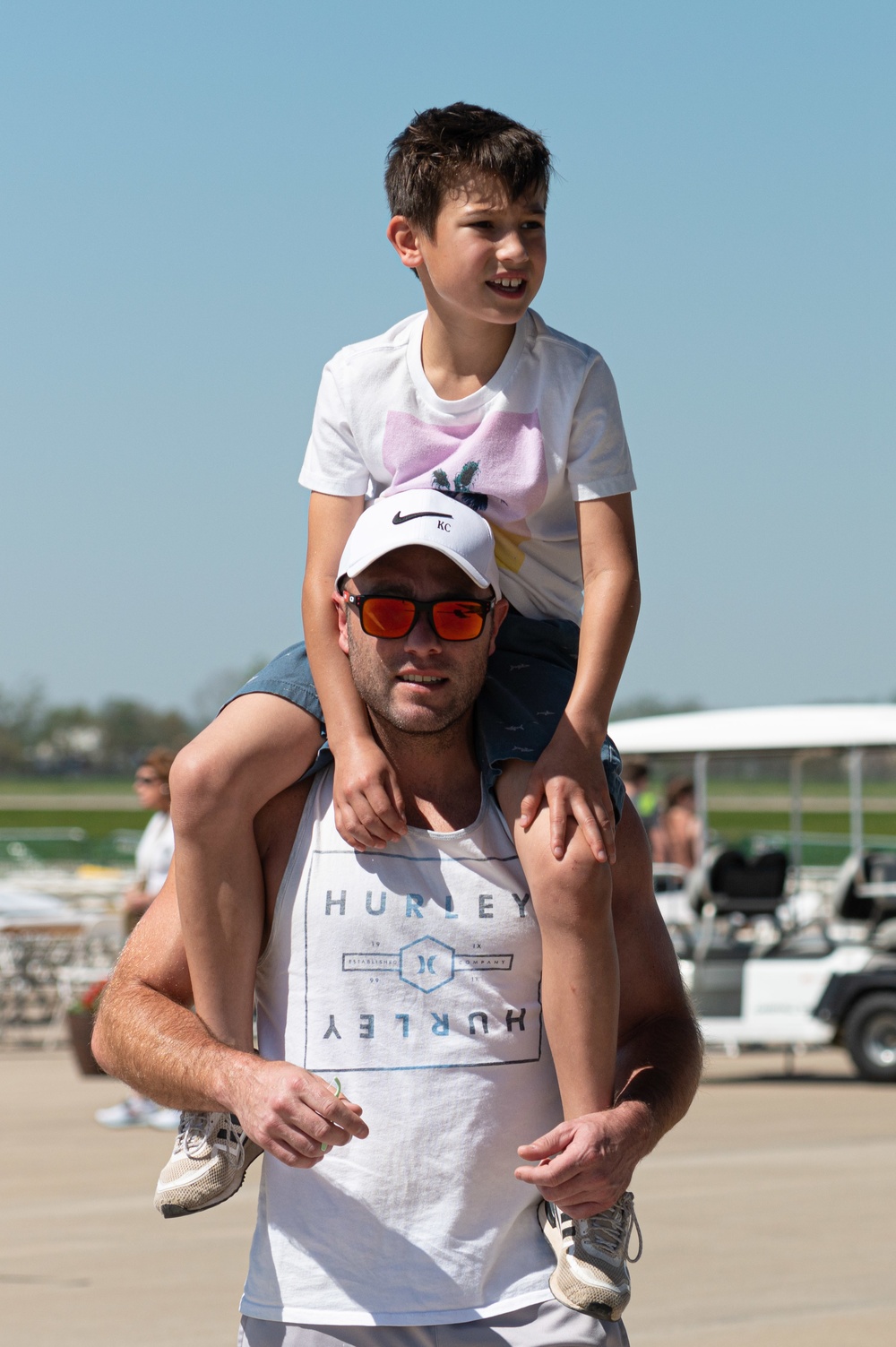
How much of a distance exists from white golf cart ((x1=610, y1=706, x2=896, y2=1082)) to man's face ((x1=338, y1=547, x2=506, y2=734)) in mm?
9844

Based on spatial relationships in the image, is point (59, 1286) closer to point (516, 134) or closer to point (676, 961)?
point (676, 961)

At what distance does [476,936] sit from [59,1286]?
17.1 ft

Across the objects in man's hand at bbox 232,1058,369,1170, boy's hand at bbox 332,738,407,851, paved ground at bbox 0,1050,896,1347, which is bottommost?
paved ground at bbox 0,1050,896,1347

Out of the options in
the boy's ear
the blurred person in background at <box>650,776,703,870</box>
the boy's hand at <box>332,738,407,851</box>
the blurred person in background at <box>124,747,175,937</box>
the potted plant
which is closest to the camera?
the boy's hand at <box>332,738,407,851</box>

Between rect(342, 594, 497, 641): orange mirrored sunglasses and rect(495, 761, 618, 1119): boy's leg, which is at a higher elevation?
rect(342, 594, 497, 641): orange mirrored sunglasses

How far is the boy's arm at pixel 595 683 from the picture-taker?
295 cm

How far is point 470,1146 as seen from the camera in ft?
9.80

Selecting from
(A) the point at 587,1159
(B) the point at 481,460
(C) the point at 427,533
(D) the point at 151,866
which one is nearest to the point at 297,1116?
(A) the point at 587,1159

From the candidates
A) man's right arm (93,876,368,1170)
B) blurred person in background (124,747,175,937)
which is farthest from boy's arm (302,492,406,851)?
blurred person in background (124,747,175,937)

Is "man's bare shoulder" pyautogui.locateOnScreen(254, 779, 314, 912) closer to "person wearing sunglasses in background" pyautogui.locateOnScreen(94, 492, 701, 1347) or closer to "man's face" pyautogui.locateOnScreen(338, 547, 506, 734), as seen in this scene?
"person wearing sunglasses in background" pyautogui.locateOnScreen(94, 492, 701, 1347)

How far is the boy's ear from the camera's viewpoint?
130 inches

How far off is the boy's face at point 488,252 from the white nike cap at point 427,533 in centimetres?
36

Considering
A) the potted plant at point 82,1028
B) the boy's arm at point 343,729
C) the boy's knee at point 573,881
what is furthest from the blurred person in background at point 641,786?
the boy's knee at point 573,881

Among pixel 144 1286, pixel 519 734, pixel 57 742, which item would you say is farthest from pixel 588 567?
pixel 57 742
